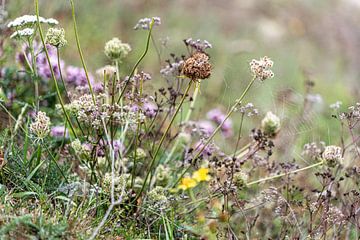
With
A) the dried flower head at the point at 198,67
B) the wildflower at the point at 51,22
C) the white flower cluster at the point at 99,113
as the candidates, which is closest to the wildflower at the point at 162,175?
the white flower cluster at the point at 99,113

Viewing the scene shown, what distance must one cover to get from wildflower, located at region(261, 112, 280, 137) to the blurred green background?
680mm

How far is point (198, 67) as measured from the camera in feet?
7.10

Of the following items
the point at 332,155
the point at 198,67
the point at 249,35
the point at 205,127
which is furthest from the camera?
the point at 249,35

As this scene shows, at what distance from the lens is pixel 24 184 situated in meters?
2.31

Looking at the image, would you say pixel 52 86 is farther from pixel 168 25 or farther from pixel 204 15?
pixel 204 15

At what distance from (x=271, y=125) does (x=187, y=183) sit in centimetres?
46

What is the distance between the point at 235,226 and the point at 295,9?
653cm

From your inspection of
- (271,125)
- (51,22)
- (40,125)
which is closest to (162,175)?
(271,125)

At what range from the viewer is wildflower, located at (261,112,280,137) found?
2760mm

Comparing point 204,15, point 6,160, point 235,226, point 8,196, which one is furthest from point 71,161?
point 204,15

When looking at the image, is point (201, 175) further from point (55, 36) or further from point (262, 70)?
point (55, 36)

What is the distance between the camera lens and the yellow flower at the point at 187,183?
2.76 metres

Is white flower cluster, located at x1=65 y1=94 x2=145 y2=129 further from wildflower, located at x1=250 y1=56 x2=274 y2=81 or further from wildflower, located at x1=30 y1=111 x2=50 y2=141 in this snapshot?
wildflower, located at x1=250 y1=56 x2=274 y2=81

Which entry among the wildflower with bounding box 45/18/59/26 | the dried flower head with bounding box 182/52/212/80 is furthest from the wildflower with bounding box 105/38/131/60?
the dried flower head with bounding box 182/52/212/80
